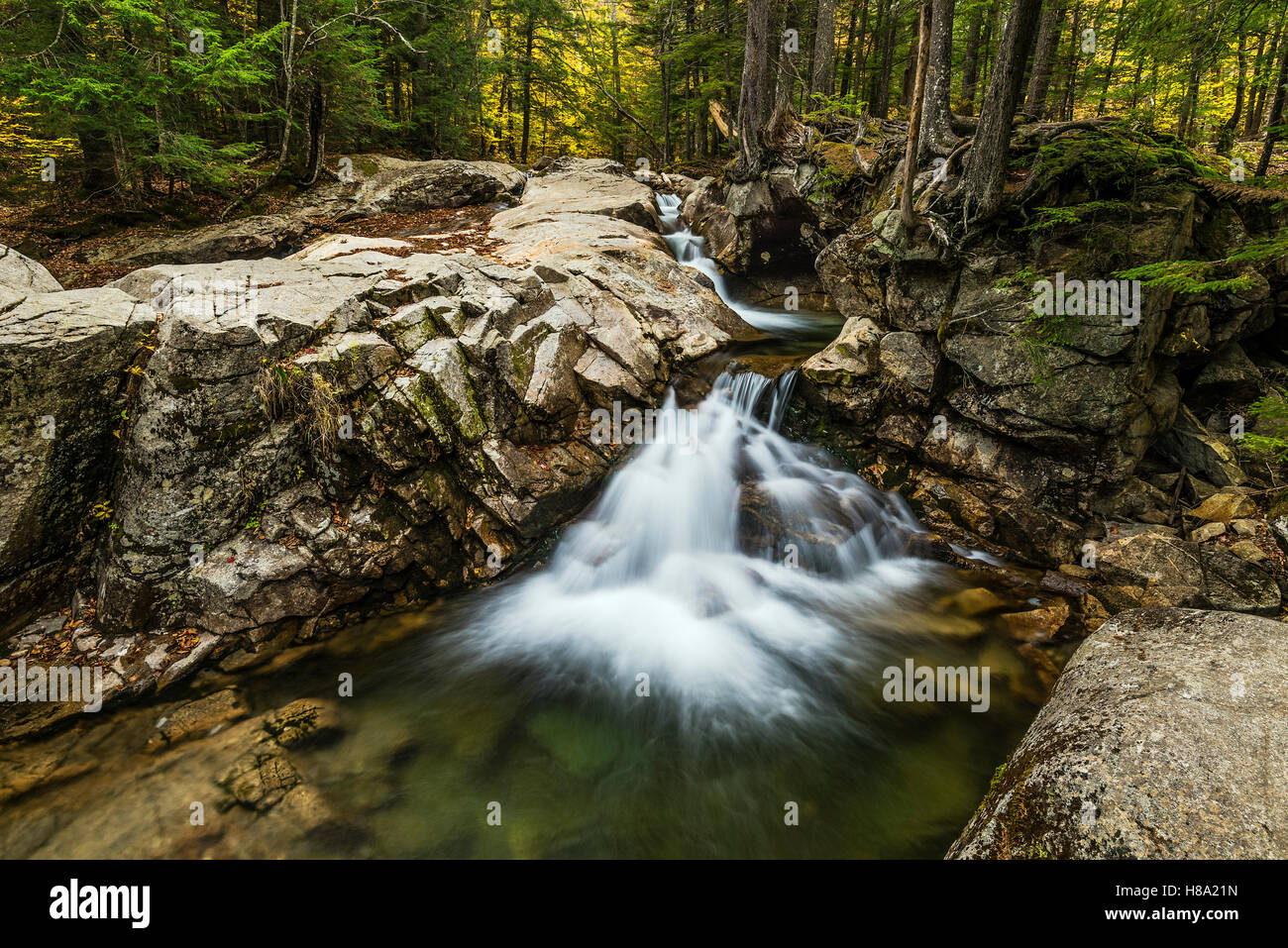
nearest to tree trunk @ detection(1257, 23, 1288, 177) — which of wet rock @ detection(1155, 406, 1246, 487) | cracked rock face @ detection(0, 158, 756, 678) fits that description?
wet rock @ detection(1155, 406, 1246, 487)

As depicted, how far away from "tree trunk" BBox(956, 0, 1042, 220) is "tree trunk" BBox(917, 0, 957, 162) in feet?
3.91

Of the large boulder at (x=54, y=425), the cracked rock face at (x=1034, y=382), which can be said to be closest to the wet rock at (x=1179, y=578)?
the cracked rock face at (x=1034, y=382)

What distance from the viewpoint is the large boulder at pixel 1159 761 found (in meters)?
2.75

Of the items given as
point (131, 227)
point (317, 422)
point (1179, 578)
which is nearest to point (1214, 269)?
point (1179, 578)

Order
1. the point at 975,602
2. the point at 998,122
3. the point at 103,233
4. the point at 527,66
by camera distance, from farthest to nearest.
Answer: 1. the point at 527,66
2. the point at 103,233
3. the point at 975,602
4. the point at 998,122

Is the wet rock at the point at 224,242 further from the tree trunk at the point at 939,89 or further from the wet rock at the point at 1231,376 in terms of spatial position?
the wet rock at the point at 1231,376

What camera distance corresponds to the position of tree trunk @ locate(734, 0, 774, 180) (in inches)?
456

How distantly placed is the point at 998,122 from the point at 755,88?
7225 mm

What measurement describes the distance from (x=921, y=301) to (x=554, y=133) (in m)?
24.1

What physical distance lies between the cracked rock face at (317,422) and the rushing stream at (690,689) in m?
0.86

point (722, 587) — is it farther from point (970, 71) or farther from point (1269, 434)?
point (970, 71)

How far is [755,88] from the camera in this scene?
11.8 metres

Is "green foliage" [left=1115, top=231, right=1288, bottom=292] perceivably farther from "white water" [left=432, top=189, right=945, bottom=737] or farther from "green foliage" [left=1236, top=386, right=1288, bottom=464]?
"white water" [left=432, top=189, right=945, bottom=737]
